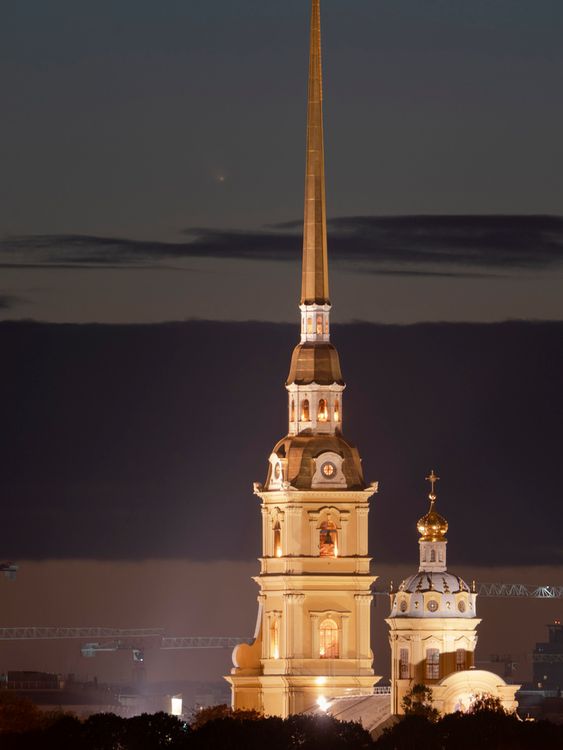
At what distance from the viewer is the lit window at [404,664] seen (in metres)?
159

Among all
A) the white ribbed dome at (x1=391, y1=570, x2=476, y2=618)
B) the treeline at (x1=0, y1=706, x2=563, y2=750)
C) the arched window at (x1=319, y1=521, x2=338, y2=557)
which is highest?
the arched window at (x1=319, y1=521, x2=338, y2=557)

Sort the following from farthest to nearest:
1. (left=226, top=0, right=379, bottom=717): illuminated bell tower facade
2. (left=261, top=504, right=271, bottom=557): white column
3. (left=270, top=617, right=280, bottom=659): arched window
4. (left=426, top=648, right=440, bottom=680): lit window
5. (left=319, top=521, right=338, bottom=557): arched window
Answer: (left=261, top=504, right=271, bottom=557): white column → (left=270, top=617, right=280, bottom=659): arched window → (left=319, top=521, right=338, bottom=557): arched window → (left=226, top=0, right=379, bottom=717): illuminated bell tower facade → (left=426, top=648, right=440, bottom=680): lit window

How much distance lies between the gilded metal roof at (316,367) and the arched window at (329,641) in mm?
11306

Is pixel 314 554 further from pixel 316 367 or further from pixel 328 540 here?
pixel 316 367

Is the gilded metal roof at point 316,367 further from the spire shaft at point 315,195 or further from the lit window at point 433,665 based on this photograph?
the lit window at point 433,665

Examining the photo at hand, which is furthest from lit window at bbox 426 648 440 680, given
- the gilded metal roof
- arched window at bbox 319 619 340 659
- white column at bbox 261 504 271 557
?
the gilded metal roof

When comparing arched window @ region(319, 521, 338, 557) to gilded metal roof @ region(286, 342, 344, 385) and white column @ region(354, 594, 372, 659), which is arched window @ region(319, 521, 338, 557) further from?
gilded metal roof @ region(286, 342, 344, 385)

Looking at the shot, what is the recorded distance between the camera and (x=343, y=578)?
175 meters

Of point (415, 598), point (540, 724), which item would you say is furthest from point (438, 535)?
point (540, 724)

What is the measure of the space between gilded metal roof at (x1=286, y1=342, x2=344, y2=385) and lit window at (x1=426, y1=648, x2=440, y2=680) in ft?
66.2

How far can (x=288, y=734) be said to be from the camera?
15112 cm

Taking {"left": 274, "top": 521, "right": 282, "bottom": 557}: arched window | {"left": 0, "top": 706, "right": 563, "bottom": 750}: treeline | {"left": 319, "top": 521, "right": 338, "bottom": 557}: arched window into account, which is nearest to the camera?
{"left": 0, "top": 706, "right": 563, "bottom": 750}: treeline

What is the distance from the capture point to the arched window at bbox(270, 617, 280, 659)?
177 metres

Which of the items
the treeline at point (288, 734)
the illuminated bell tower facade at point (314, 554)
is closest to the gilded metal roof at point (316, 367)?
the illuminated bell tower facade at point (314, 554)
